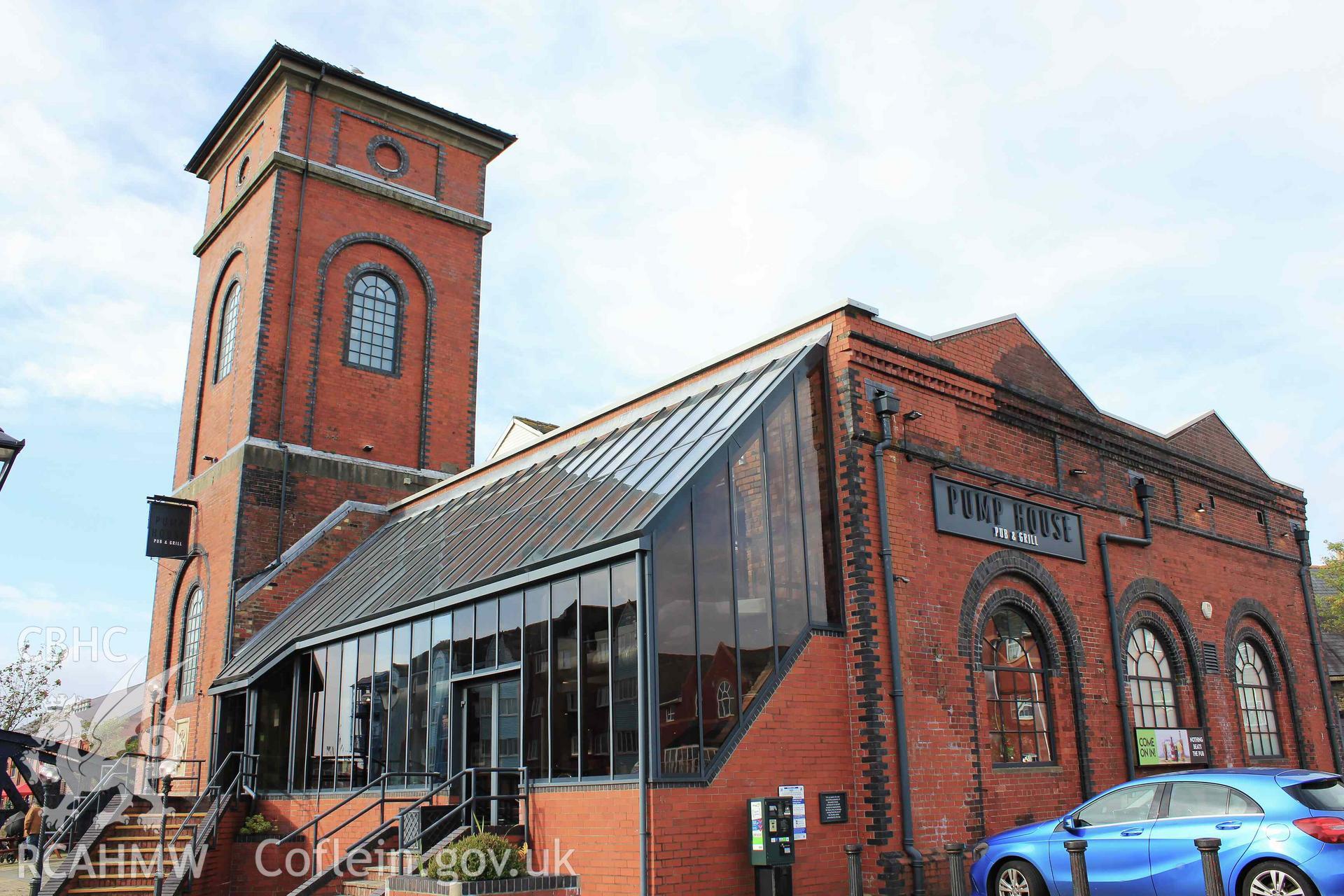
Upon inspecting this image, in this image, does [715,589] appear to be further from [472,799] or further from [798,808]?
[472,799]

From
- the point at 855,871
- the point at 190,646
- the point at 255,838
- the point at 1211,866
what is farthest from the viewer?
the point at 190,646

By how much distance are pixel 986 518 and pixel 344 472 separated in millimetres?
14368

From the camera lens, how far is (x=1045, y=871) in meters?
10.5

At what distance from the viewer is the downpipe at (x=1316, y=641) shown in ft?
68.6

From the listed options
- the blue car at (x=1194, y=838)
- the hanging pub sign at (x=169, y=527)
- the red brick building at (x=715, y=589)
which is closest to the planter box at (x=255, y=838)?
the red brick building at (x=715, y=589)

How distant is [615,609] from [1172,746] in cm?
1017

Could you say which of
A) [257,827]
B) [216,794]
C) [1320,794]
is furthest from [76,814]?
[1320,794]

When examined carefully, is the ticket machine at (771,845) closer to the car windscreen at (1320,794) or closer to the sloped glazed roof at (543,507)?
the sloped glazed roof at (543,507)

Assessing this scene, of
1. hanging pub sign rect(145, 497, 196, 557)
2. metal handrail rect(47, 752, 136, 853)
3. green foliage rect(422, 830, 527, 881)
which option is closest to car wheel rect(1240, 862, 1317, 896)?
green foliage rect(422, 830, 527, 881)

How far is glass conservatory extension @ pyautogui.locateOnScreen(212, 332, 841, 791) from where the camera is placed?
11023 mm

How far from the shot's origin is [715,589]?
37.8 ft

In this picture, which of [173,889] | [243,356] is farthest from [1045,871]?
[243,356]

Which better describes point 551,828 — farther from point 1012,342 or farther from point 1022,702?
point 1012,342

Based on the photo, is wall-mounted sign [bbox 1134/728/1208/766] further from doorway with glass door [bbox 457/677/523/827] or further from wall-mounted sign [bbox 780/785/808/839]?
doorway with glass door [bbox 457/677/523/827]
